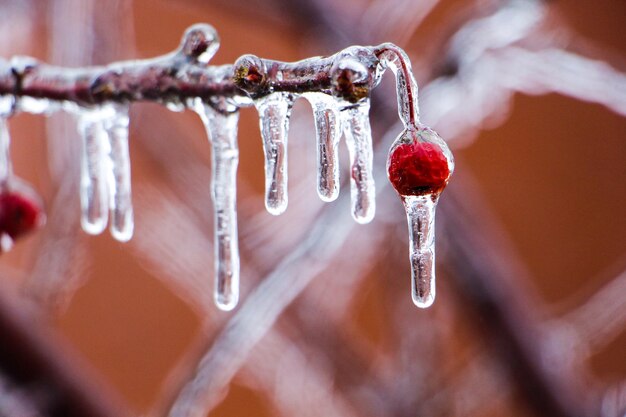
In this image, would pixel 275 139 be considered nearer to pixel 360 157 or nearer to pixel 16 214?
pixel 360 157

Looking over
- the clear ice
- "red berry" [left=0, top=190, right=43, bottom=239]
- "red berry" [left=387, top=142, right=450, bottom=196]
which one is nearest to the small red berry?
"red berry" [left=387, top=142, right=450, bottom=196]

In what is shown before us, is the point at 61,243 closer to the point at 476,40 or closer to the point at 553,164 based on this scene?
the point at 476,40

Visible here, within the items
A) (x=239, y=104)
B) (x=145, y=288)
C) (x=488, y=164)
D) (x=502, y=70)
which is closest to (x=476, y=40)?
(x=502, y=70)

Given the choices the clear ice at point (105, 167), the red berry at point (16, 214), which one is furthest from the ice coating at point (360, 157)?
the red berry at point (16, 214)

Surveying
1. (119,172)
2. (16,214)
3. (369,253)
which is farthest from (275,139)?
(369,253)

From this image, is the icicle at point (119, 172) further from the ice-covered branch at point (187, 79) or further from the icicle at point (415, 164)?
the icicle at point (415, 164)

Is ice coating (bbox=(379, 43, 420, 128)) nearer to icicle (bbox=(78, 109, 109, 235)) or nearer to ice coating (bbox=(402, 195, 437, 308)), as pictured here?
ice coating (bbox=(402, 195, 437, 308))
